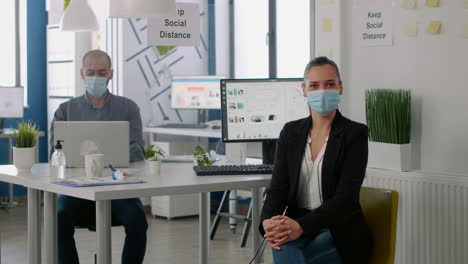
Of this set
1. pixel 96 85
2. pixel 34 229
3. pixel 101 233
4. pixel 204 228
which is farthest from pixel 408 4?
pixel 34 229

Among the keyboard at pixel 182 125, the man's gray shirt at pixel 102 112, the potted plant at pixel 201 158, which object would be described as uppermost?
the man's gray shirt at pixel 102 112

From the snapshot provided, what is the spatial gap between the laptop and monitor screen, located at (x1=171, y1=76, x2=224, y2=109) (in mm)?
3486

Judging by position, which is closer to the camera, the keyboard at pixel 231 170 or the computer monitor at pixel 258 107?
the keyboard at pixel 231 170

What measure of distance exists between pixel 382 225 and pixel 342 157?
32cm

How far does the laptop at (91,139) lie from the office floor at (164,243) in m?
1.55

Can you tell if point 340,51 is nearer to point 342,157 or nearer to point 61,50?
point 342,157

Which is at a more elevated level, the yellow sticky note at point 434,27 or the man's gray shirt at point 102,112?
the yellow sticky note at point 434,27

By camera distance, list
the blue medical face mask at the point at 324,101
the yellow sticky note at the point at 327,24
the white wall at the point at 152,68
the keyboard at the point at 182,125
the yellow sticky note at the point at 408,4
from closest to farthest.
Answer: the blue medical face mask at the point at 324,101 < the yellow sticky note at the point at 408,4 < the yellow sticky note at the point at 327,24 < the keyboard at the point at 182,125 < the white wall at the point at 152,68

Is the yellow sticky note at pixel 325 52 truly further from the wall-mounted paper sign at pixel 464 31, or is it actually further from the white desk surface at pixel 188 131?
the white desk surface at pixel 188 131

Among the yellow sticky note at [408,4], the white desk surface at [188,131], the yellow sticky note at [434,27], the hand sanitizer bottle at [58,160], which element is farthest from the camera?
the white desk surface at [188,131]

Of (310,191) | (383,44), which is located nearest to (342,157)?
(310,191)

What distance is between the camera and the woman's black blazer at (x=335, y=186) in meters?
2.78

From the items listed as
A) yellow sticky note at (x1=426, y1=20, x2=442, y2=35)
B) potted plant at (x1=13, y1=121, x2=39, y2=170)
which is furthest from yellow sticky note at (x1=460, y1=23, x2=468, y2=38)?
potted plant at (x1=13, y1=121, x2=39, y2=170)

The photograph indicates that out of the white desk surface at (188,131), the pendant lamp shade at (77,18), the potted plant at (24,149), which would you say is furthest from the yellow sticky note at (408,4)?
the white desk surface at (188,131)
